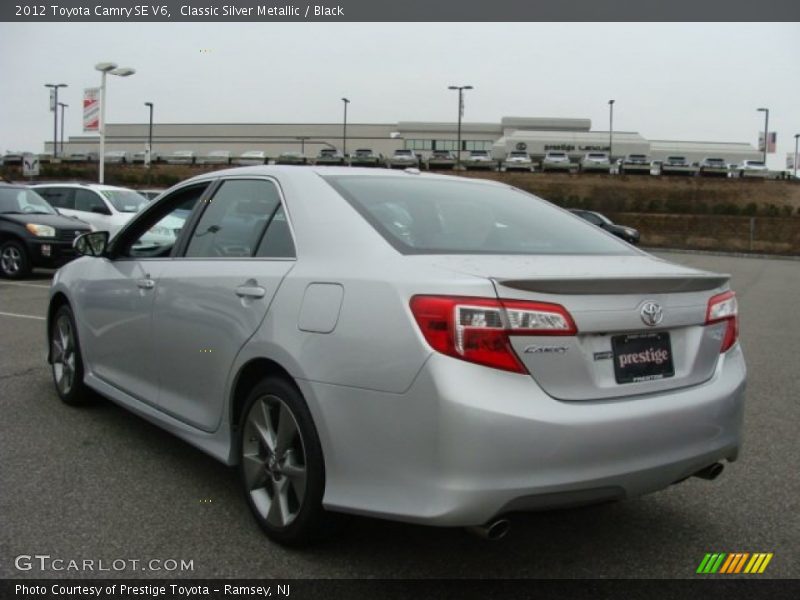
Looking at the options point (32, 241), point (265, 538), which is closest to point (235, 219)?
point (265, 538)

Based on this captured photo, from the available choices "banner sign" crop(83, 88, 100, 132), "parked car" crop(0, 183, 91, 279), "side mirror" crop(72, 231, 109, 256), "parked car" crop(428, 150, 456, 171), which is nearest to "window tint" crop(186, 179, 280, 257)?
"side mirror" crop(72, 231, 109, 256)

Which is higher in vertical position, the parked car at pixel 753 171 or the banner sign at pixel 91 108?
the parked car at pixel 753 171

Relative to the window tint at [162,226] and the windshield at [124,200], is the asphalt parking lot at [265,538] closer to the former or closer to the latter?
the window tint at [162,226]

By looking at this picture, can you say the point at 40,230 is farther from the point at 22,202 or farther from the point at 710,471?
the point at 710,471

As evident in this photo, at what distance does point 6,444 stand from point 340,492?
2596 mm

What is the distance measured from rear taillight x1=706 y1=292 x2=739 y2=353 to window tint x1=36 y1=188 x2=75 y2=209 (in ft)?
53.3

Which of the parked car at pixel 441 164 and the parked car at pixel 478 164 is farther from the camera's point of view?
the parked car at pixel 441 164

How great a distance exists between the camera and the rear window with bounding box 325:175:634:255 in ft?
10.6

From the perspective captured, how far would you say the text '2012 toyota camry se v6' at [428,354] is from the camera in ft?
8.54

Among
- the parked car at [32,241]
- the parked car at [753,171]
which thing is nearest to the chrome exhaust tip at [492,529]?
the parked car at [32,241]

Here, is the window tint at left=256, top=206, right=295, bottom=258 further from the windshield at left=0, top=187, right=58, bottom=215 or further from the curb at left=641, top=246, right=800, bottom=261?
the curb at left=641, top=246, right=800, bottom=261

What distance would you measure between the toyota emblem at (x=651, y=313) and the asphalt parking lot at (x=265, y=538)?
0.99 m

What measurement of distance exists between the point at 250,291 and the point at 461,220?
3.20ft

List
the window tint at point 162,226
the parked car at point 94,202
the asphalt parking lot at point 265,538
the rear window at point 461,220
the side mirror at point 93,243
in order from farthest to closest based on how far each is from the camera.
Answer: the parked car at point 94,202, the side mirror at point 93,243, the window tint at point 162,226, the rear window at point 461,220, the asphalt parking lot at point 265,538
